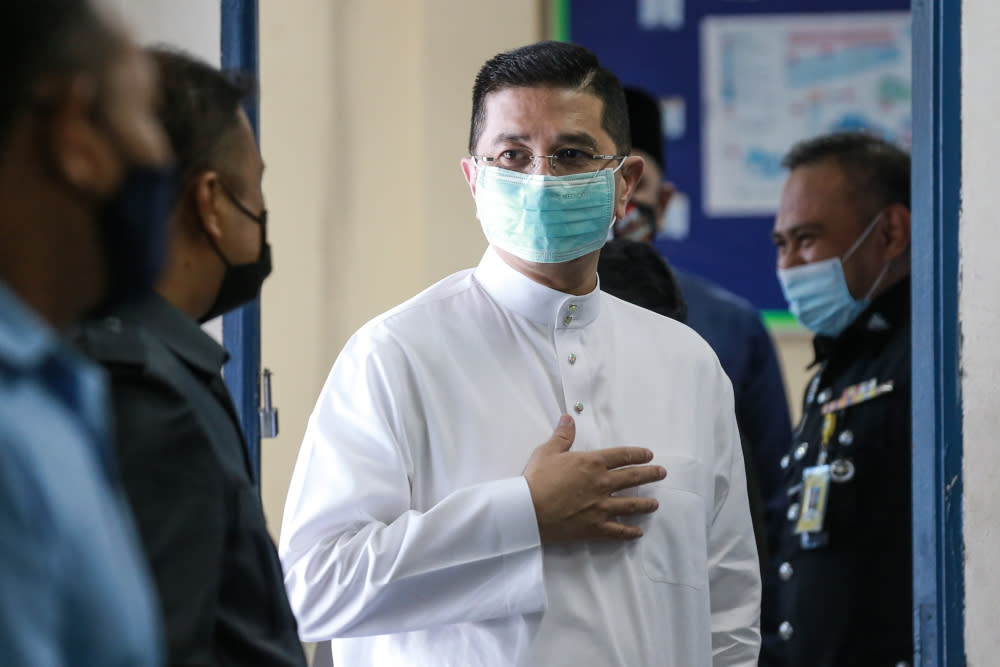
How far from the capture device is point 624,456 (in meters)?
1.54

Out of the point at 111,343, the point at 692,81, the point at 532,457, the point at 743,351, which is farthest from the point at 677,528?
the point at 692,81

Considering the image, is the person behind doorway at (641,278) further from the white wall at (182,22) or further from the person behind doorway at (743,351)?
the white wall at (182,22)

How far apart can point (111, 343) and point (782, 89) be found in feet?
10.3

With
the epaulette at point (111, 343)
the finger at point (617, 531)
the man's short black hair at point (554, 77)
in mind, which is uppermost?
the man's short black hair at point (554, 77)

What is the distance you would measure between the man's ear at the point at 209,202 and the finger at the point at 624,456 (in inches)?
24.0

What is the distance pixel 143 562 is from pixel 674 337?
1.14 m

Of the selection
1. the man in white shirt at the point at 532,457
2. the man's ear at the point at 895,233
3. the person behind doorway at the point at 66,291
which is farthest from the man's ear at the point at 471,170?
the man's ear at the point at 895,233

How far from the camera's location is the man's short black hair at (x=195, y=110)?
3.63 ft

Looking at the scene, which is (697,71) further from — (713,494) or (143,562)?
(143,562)

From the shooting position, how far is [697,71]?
147 inches

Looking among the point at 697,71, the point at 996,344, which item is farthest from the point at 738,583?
the point at 697,71

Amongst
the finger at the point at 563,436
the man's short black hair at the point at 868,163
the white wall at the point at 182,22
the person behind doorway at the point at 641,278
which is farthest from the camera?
the man's short black hair at the point at 868,163

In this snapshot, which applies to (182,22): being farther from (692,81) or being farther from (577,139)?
(692,81)

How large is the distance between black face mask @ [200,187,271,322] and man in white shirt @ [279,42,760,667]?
0.35m
